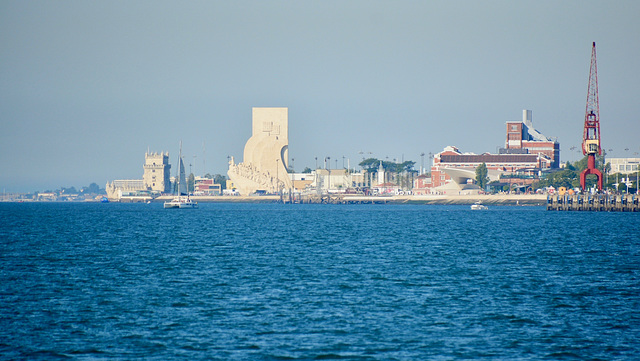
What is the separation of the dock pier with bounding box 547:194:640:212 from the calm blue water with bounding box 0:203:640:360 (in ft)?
250

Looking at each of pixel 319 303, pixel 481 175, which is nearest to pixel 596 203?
pixel 481 175

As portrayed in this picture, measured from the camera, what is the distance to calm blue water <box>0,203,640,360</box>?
Answer: 20.8m

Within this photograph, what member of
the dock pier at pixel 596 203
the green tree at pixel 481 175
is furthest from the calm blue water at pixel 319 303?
the green tree at pixel 481 175

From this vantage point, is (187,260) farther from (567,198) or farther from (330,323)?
(567,198)

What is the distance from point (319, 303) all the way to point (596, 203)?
110 metres

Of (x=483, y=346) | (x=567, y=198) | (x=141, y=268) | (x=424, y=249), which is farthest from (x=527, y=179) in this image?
(x=483, y=346)

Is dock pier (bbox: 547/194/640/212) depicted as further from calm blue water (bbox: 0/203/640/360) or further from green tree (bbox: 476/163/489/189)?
calm blue water (bbox: 0/203/640/360)

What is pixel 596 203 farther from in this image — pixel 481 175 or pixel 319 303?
pixel 319 303

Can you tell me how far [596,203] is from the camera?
128 m

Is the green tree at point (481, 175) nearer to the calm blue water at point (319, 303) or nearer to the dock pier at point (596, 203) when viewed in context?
the dock pier at point (596, 203)

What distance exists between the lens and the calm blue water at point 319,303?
20.8 meters

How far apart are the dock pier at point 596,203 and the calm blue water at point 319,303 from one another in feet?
250

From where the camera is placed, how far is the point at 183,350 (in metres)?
20.4

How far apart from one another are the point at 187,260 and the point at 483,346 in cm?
2422
